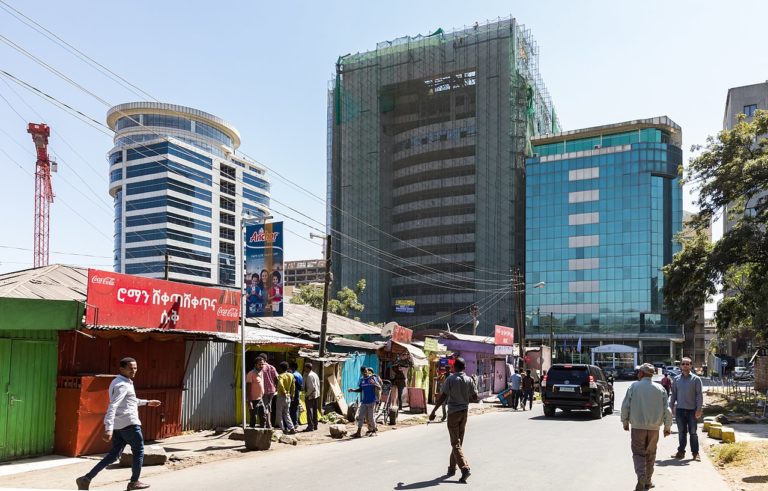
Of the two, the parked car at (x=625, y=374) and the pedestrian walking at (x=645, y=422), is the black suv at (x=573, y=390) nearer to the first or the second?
the pedestrian walking at (x=645, y=422)

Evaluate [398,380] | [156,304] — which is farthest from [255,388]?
[398,380]

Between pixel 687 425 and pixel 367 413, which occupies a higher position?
pixel 687 425

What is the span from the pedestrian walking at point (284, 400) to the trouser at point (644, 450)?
9.22 meters

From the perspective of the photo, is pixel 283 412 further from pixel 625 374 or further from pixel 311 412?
pixel 625 374

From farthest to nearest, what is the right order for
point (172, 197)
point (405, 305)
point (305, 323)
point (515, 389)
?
point (172, 197) → point (405, 305) → point (515, 389) → point (305, 323)

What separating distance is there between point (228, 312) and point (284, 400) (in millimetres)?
2715

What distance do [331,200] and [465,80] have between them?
3086 centimetres

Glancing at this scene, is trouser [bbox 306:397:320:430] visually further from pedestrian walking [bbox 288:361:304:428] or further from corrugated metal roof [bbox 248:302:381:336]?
corrugated metal roof [bbox 248:302:381:336]

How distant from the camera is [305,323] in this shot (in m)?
25.8

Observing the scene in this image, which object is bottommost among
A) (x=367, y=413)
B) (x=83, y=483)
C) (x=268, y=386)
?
(x=367, y=413)

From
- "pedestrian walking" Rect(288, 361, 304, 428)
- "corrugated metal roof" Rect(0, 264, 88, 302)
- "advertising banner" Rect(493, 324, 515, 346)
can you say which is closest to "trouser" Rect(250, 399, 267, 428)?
"pedestrian walking" Rect(288, 361, 304, 428)

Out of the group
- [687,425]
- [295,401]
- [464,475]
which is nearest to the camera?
[464,475]

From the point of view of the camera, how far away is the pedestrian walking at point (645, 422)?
29.2 feet

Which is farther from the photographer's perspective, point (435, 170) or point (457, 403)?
point (435, 170)
